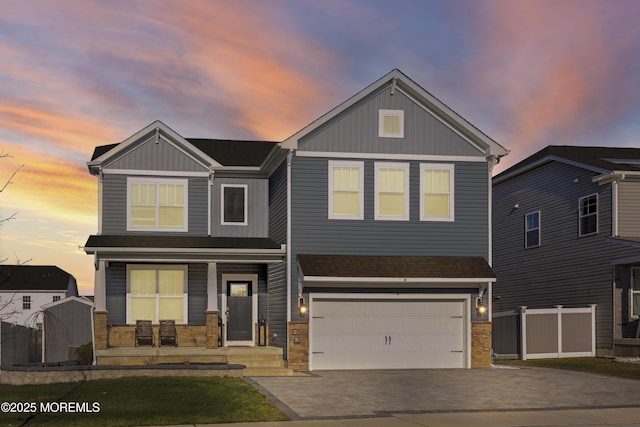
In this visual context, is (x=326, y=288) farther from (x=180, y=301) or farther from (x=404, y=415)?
(x=404, y=415)

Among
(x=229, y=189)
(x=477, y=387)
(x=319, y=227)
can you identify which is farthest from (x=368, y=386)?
(x=229, y=189)

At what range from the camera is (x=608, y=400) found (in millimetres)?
17469

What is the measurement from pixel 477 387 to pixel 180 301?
11.5 metres

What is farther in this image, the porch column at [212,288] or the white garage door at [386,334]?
the porch column at [212,288]

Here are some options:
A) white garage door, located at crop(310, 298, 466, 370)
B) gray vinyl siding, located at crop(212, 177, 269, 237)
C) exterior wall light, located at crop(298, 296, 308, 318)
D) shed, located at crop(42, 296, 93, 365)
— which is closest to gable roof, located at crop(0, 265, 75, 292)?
shed, located at crop(42, 296, 93, 365)

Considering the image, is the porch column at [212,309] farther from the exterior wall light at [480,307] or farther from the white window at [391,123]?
the exterior wall light at [480,307]

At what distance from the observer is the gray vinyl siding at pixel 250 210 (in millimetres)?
28094

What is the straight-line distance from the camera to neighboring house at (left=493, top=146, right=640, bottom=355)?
29.2 m

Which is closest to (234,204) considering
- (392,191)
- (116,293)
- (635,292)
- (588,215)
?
(116,293)

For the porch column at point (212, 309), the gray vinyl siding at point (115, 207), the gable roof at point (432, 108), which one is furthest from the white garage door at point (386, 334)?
the gray vinyl siding at point (115, 207)

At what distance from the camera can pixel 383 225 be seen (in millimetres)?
25219

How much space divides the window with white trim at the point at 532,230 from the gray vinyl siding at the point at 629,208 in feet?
19.2

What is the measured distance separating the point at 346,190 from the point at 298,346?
5008 millimetres

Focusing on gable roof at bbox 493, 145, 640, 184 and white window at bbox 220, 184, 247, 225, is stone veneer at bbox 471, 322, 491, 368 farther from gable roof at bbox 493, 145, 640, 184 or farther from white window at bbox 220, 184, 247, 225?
white window at bbox 220, 184, 247, 225
